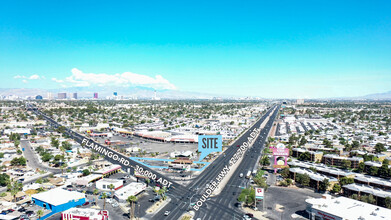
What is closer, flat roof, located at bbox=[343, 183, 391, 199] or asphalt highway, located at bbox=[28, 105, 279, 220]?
asphalt highway, located at bbox=[28, 105, 279, 220]

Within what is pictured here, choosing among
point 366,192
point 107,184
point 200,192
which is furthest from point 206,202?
point 366,192

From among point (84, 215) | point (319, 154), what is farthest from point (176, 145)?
point (84, 215)

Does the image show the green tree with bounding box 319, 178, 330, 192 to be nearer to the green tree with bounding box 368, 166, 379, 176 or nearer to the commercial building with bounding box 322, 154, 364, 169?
the green tree with bounding box 368, 166, 379, 176

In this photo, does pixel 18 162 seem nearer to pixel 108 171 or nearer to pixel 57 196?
pixel 108 171

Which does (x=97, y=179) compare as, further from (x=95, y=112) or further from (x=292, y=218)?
(x=95, y=112)

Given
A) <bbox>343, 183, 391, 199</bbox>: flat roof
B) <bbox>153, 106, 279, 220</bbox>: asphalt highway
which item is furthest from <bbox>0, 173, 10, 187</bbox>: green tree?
<bbox>343, 183, 391, 199</bbox>: flat roof
